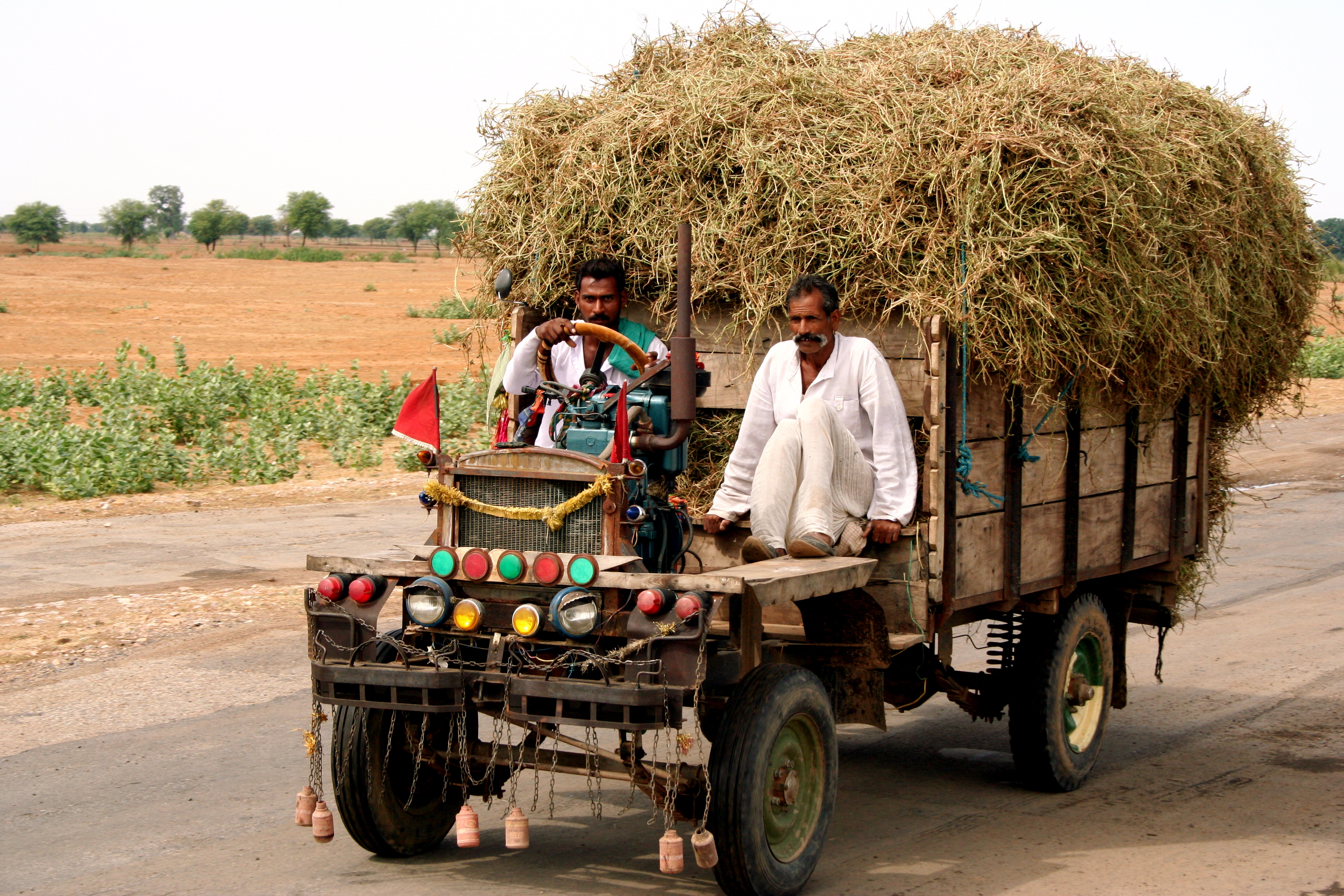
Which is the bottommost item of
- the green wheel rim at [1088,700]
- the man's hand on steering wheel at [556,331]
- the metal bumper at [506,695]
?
the green wheel rim at [1088,700]

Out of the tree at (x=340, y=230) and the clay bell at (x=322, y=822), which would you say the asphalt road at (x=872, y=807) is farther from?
the tree at (x=340, y=230)

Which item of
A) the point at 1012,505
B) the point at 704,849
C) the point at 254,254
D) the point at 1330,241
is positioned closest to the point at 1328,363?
the point at 1330,241

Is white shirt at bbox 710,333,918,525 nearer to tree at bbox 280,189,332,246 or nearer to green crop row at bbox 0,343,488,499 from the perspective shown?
green crop row at bbox 0,343,488,499

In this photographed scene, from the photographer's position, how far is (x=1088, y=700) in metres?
6.57

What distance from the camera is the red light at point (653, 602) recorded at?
4.29 metres

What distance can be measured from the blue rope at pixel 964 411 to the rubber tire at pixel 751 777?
1.23m

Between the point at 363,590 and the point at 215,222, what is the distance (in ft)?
310

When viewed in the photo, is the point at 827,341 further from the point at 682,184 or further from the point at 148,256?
the point at 148,256

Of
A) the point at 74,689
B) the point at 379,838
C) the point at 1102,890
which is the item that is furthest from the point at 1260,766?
the point at 74,689

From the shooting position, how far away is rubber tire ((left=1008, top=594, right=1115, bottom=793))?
242 inches

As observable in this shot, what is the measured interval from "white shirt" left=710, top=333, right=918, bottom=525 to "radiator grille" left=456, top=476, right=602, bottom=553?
83 centimetres

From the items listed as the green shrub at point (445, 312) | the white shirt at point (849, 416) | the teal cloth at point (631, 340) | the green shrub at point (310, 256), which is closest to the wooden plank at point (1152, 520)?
the white shirt at point (849, 416)

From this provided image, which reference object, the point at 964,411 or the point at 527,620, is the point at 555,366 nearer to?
the point at 964,411

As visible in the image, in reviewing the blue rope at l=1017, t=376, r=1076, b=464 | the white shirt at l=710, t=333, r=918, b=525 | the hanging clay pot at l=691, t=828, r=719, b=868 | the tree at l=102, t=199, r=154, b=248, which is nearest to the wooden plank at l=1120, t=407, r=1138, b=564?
the blue rope at l=1017, t=376, r=1076, b=464
